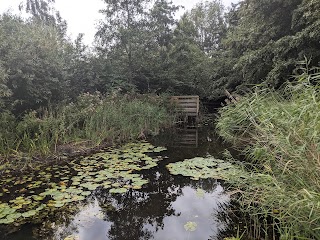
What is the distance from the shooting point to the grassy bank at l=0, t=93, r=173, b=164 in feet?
15.3

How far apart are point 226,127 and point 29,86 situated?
4.87m

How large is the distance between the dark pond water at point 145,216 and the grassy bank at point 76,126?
2030 mm

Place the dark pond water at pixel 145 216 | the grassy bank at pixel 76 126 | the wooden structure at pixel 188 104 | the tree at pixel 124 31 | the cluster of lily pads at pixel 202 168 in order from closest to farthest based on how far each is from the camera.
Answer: the dark pond water at pixel 145 216 → the cluster of lily pads at pixel 202 168 → the grassy bank at pixel 76 126 → the tree at pixel 124 31 → the wooden structure at pixel 188 104

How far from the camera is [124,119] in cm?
705

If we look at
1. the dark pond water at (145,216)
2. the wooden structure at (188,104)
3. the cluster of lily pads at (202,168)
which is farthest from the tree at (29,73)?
the wooden structure at (188,104)

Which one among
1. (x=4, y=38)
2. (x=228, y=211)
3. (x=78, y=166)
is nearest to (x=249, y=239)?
(x=228, y=211)

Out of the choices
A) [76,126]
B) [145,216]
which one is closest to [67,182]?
[145,216]

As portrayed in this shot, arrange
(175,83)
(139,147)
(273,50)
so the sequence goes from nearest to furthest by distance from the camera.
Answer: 1. (139,147)
2. (273,50)
3. (175,83)

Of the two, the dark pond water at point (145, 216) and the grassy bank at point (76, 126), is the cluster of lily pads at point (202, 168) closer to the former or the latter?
the dark pond water at point (145, 216)

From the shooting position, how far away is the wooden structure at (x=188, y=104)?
11.4 metres

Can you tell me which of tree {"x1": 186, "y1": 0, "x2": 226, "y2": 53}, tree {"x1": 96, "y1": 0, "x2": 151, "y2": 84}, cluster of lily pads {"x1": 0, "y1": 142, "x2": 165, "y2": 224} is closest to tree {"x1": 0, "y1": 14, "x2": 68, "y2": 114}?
cluster of lily pads {"x1": 0, "y1": 142, "x2": 165, "y2": 224}

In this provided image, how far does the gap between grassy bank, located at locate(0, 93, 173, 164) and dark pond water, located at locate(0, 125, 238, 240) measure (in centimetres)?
203

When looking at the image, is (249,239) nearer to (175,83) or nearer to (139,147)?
(139,147)

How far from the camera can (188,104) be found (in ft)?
37.7
